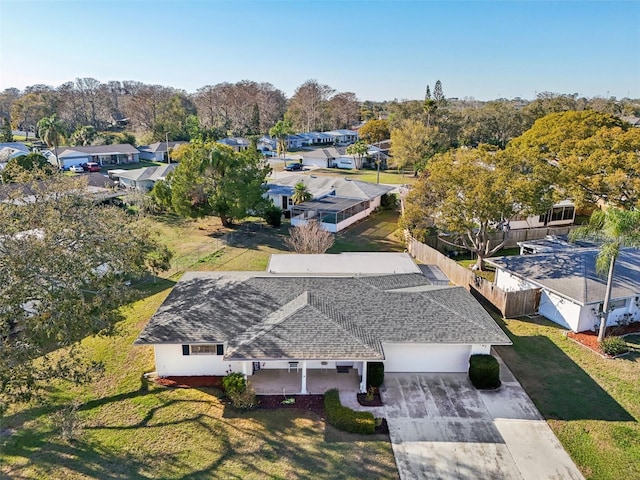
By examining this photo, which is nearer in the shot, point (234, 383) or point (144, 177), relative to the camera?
point (234, 383)

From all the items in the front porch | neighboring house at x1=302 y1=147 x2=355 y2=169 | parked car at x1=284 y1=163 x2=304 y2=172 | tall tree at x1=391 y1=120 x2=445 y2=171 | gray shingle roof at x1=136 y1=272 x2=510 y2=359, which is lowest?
the front porch

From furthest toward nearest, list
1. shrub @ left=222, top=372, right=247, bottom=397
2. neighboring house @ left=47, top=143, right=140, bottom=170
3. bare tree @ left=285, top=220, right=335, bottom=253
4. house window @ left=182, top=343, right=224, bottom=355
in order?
neighboring house @ left=47, top=143, right=140, bottom=170 < bare tree @ left=285, top=220, right=335, bottom=253 < house window @ left=182, top=343, right=224, bottom=355 < shrub @ left=222, top=372, right=247, bottom=397

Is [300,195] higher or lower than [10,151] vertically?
lower

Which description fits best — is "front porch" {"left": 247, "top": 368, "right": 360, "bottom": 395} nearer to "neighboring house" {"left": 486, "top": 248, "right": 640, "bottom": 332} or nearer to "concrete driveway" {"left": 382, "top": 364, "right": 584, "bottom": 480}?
"concrete driveway" {"left": 382, "top": 364, "right": 584, "bottom": 480}

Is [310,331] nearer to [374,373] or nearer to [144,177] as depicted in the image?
[374,373]

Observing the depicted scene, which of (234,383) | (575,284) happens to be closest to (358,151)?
(575,284)

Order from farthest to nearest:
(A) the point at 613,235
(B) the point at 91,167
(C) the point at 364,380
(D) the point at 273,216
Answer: (B) the point at 91,167, (D) the point at 273,216, (A) the point at 613,235, (C) the point at 364,380

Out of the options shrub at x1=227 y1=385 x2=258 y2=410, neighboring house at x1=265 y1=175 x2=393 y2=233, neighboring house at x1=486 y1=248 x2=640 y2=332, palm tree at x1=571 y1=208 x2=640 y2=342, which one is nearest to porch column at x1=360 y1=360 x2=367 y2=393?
shrub at x1=227 y1=385 x2=258 y2=410

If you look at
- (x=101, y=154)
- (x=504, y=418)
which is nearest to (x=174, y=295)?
(x=504, y=418)
